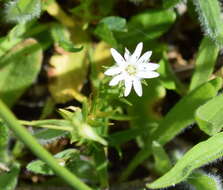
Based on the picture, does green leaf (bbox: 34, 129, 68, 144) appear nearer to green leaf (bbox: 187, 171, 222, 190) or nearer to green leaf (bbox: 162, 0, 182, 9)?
green leaf (bbox: 187, 171, 222, 190)

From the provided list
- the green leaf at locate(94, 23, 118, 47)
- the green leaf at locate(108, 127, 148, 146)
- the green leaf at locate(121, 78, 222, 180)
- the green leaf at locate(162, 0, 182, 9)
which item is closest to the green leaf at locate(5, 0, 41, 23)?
the green leaf at locate(94, 23, 118, 47)

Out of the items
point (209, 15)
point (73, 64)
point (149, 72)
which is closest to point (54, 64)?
point (73, 64)

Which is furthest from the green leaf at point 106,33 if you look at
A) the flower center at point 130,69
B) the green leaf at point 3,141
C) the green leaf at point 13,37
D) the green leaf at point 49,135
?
the green leaf at point 3,141

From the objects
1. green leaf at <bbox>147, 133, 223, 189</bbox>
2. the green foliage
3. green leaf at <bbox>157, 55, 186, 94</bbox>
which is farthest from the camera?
green leaf at <bbox>157, 55, 186, 94</bbox>

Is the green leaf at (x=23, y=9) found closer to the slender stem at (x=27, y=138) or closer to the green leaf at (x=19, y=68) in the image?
the green leaf at (x=19, y=68)

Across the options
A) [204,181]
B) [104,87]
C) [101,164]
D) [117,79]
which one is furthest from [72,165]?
[204,181]

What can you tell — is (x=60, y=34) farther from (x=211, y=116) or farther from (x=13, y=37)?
(x=211, y=116)

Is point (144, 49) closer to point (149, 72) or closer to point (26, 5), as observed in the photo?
point (149, 72)
